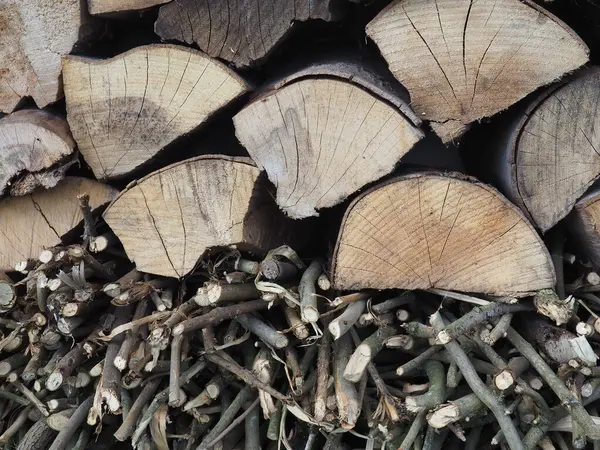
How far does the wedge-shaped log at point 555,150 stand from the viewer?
4.58 ft

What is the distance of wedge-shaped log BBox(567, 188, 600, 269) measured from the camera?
1414 mm

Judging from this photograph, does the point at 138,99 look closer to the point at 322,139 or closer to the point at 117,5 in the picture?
the point at 117,5

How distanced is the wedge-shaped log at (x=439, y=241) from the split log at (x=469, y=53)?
15 cm

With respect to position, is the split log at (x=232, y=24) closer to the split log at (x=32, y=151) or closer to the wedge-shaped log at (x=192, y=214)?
the wedge-shaped log at (x=192, y=214)

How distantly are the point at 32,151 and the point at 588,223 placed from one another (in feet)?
4.50

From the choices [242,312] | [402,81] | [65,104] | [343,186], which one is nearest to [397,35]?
[402,81]

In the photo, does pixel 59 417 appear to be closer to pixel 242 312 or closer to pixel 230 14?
pixel 242 312

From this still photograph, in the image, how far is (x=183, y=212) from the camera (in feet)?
5.03

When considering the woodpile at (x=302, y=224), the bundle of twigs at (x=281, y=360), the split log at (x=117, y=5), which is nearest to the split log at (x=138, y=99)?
the woodpile at (x=302, y=224)

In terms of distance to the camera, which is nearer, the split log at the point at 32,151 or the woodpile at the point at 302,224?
the woodpile at the point at 302,224

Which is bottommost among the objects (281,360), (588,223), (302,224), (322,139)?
(281,360)

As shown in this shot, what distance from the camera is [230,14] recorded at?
4.90 ft

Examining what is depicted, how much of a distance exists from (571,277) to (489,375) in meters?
0.34

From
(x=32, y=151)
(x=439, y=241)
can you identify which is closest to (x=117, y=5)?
(x=32, y=151)
